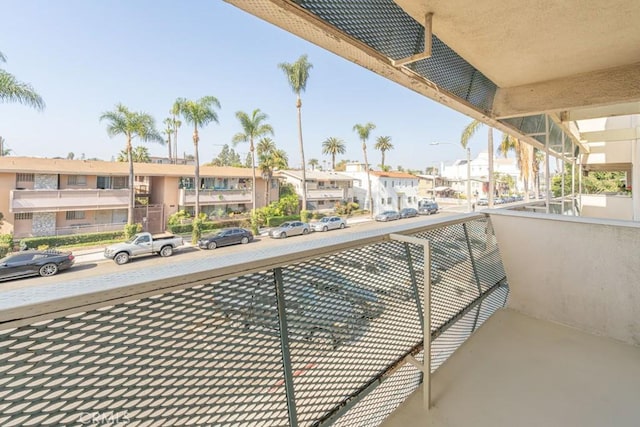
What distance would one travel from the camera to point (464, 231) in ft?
6.32

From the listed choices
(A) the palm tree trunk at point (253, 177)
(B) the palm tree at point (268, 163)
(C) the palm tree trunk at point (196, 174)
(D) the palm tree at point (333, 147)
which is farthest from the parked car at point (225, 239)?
(D) the palm tree at point (333, 147)

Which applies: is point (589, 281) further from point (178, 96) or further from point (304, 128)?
point (304, 128)

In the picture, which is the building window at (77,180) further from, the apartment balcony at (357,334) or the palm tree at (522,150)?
the palm tree at (522,150)

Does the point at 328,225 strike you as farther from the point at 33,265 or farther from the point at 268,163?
the point at 33,265

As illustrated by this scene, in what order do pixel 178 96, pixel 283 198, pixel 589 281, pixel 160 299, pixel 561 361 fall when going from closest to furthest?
pixel 160 299
pixel 561 361
pixel 589 281
pixel 178 96
pixel 283 198

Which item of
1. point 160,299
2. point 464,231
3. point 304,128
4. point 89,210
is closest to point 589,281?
point 464,231

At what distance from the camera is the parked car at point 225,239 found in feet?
37.9

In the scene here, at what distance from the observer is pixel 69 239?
11.0 meters

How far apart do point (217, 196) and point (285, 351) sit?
17.2 m

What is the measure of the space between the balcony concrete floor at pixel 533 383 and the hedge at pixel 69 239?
14036mm

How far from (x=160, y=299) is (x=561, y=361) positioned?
2148mm

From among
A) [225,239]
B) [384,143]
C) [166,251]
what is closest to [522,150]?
[225,239]

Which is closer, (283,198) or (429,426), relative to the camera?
(429,426)

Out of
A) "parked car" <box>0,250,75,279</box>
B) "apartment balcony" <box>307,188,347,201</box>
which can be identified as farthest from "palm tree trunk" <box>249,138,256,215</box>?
"parked car" <box>0,250,75,279</box>
